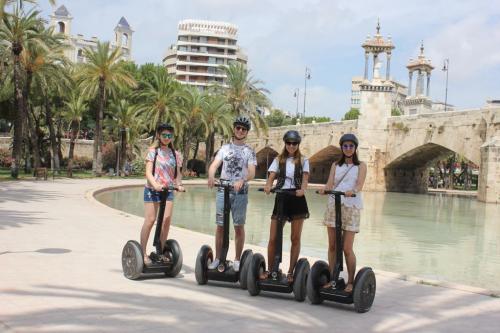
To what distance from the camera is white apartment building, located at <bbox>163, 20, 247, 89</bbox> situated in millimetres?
97375

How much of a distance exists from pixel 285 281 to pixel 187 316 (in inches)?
46.4

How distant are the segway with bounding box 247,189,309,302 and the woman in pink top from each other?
3.78 feet

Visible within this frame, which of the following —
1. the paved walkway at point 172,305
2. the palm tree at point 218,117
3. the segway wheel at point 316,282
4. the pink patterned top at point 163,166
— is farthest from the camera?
the palm tree at point 218,117

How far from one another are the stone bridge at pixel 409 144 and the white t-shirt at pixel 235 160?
24.8 metres

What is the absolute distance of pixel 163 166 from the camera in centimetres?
613

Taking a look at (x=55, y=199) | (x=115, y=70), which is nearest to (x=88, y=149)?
(x=115, y=70)

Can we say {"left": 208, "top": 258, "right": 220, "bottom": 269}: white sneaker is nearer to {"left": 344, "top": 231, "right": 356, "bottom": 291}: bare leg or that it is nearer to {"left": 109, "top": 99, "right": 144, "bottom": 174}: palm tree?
{"left": 344, "top": 231, "right": 356, "bottom": 291}: bare leg

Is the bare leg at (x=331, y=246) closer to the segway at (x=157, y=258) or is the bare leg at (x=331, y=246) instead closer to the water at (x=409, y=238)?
the segway at (x=157, y=258)

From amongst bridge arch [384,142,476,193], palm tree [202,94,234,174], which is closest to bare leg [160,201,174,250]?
bridge arch [384,142,476,193]

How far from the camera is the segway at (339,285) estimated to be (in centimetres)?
502

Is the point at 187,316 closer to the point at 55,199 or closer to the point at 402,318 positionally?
the point at 402,318

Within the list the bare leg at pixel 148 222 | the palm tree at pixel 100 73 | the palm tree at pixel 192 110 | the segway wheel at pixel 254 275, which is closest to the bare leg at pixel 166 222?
the bare leg at pixel 148 222

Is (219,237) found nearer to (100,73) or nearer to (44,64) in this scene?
(44,64)

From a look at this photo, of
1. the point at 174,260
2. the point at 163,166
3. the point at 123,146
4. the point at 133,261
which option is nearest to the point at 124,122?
the point at 123,146
